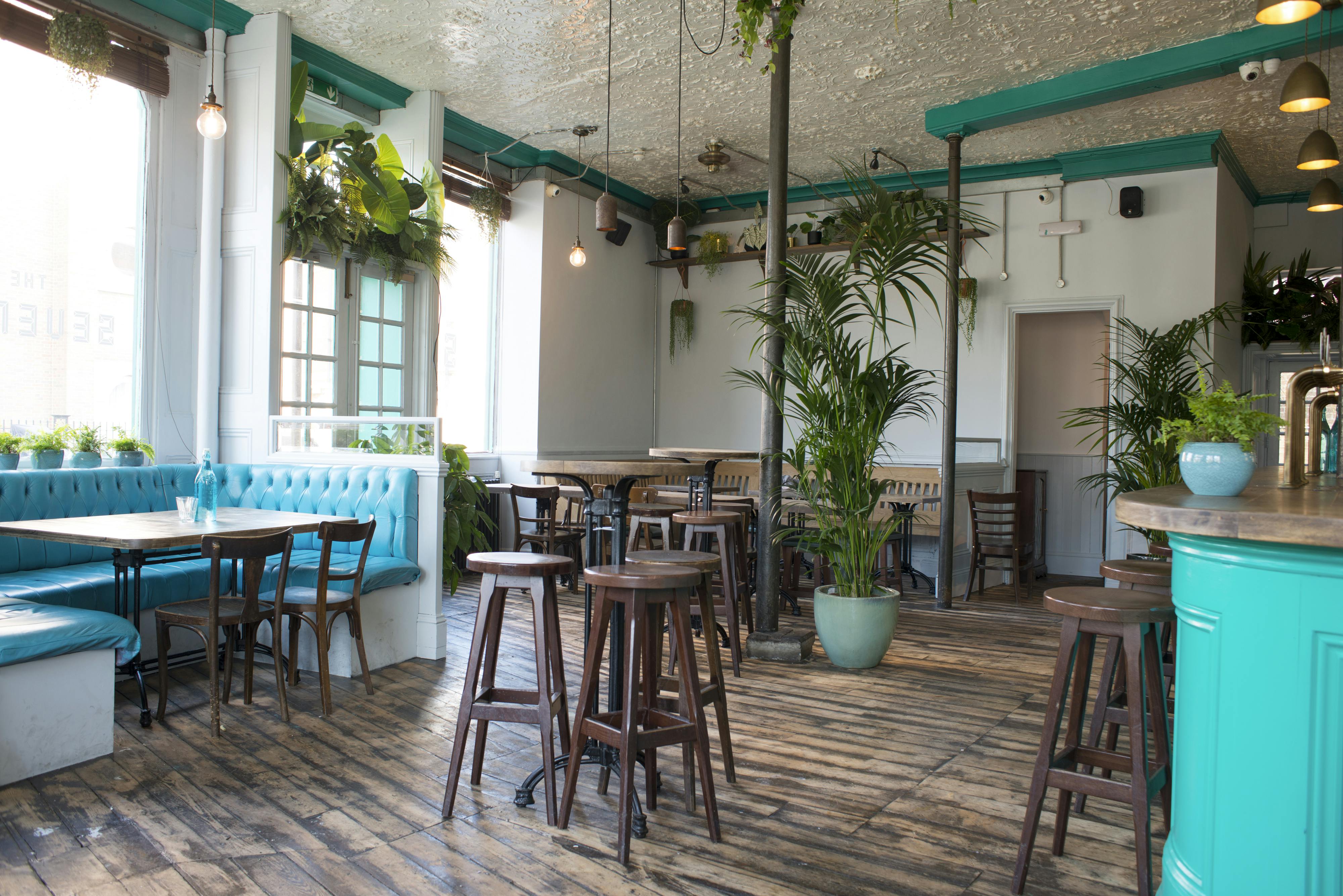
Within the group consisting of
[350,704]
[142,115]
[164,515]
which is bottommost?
[350,704]

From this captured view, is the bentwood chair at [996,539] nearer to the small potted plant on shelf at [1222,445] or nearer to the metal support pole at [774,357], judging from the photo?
the metal support pole at [774,357]

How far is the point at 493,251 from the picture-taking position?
8219 mm

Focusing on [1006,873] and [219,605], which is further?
[219,605]

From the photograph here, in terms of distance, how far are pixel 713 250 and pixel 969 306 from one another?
8.74ft

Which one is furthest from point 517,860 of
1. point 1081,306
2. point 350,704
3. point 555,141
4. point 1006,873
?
point 1081,306

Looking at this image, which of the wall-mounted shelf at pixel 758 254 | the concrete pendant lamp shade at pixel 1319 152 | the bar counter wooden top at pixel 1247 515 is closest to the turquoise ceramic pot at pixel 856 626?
the bar counter wooden top at pixel 1247 515

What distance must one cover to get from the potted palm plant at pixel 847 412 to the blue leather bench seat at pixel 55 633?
2.78m

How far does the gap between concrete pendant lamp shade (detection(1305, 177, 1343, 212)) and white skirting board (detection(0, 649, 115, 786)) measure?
7069 mm

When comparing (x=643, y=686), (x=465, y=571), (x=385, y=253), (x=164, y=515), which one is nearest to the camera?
(x=643, y=686)

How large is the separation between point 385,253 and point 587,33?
204cm

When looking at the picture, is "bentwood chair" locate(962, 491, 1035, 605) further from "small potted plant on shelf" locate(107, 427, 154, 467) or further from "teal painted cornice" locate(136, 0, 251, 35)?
"teal painted cornice" locate(136, 0, 251, 35)

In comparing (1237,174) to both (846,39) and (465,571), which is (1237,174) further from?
(465,571)

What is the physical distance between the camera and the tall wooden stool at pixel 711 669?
2.72 meters

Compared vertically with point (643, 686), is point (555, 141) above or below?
above
